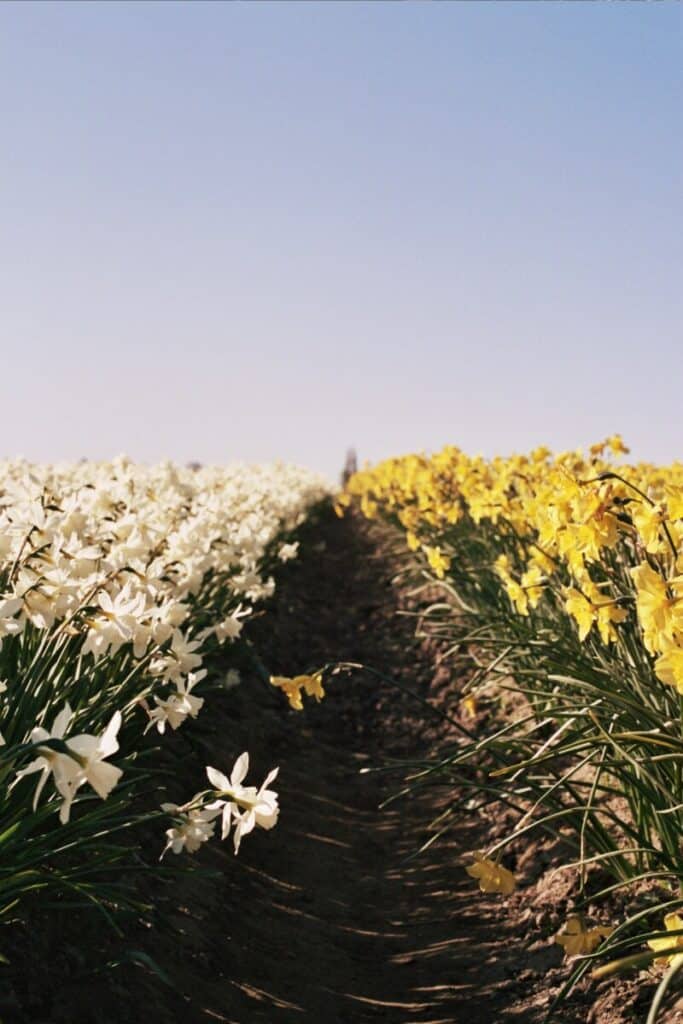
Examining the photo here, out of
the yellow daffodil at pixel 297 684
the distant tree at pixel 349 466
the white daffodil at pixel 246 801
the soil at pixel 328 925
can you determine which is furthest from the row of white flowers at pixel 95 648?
the distant tree at pixel 349 466

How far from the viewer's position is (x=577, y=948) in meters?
3.09

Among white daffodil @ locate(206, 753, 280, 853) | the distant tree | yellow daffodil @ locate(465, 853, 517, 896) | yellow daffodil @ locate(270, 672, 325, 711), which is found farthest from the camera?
the distant tree

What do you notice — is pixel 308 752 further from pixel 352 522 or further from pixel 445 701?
pixel 352 522

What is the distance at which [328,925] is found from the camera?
429cm

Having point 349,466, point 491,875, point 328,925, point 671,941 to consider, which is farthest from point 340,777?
point 349,466

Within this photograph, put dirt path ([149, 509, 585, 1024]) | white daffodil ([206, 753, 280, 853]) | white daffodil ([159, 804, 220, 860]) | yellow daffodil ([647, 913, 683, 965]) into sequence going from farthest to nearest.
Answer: dirt path ([149, 509, 585, 1024]) → white daffodil ([159, 804, 220, 860]) → yellow daffodil ([647, 913, 683, 965]) → white daffodil ([206, 753, 280, 853])

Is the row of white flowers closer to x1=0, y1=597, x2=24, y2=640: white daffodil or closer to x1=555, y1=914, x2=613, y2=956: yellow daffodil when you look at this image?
x1=0, y1=597, x2=24, y2=640: white daffodil

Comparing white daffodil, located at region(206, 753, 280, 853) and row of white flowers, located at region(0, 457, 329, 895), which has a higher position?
row of white flowers, located at region(0, 457, 329, 895)

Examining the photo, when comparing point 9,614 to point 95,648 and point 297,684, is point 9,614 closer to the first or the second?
point 95,648

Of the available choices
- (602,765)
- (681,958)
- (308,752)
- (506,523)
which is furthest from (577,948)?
(308,752)

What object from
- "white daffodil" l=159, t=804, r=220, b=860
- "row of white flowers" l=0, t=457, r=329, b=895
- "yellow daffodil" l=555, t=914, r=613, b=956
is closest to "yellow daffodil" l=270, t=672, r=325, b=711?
"row of white flowers" l=0, t=457, r=329, b=895

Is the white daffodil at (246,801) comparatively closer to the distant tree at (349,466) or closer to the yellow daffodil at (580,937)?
the yellow daffodil at (580,937)

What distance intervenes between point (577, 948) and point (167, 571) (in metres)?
1.74

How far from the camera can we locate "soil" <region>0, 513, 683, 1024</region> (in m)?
3.11
